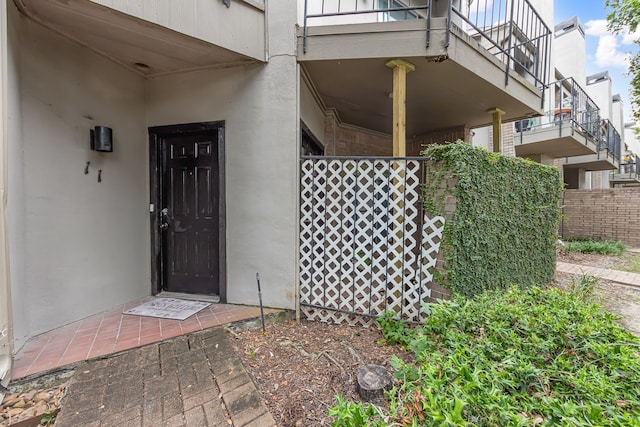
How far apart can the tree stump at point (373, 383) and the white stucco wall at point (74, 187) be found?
9.46ft

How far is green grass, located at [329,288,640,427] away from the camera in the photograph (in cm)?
109

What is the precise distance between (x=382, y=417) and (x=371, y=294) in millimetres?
1943

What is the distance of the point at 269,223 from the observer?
326cm

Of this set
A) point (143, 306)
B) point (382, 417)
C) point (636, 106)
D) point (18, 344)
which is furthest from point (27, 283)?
point (636, 106)

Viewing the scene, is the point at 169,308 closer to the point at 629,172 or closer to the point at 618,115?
the point at 629,172

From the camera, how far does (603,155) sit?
9914mm

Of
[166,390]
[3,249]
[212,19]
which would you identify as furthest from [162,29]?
[166,390]

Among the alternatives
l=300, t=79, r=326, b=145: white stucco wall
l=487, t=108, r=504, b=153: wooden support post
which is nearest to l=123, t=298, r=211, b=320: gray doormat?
l=300, t=79, r=326, b=145: white stucco wall

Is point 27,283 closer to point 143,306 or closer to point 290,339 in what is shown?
point 143,306

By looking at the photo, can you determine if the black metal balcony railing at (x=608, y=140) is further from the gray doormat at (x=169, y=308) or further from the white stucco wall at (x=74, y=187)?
the white stucco wall at (x=74, y=187)

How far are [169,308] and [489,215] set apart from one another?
387cm

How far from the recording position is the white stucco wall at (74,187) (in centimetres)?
251

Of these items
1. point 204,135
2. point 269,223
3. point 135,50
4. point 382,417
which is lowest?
point 382,417

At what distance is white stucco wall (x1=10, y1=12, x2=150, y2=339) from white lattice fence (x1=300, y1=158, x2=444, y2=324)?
7.00 ft
